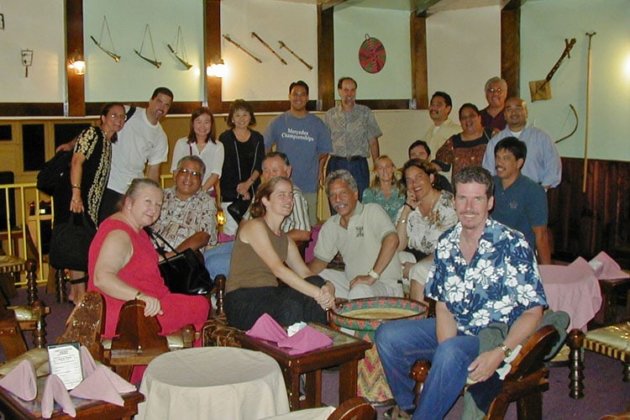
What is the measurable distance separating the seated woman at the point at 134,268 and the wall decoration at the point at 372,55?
20.1 feet

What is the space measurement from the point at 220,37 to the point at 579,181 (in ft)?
13.1

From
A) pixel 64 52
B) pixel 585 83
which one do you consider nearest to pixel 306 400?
pixel 64 52

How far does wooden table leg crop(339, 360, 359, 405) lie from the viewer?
3.67 meters

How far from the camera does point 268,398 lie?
3.08m

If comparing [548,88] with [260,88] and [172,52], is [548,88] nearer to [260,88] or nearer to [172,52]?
[260,88]

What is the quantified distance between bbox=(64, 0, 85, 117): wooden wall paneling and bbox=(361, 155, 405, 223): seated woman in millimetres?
3373

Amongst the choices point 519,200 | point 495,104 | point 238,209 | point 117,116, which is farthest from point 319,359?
point 495,104

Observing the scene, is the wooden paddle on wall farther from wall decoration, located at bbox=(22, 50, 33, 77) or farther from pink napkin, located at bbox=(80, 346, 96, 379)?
pink napkin, located at bbox=(80, 346, 96, 379)

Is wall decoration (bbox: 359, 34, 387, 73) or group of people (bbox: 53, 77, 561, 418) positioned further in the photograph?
wall decoration (bbox: 359, 34, 387, 73)

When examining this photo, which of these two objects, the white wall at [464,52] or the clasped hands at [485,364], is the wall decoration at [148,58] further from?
the clasped hands at [485,364]

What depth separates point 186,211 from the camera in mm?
5453

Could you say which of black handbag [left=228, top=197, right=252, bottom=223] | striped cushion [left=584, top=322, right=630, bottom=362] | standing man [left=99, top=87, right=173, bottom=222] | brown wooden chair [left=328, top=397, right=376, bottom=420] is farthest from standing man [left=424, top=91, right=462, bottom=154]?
brown wooden chair [left=328, top=397, right=376, bottom=420]

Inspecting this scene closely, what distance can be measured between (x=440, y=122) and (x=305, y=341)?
4337 millimetres

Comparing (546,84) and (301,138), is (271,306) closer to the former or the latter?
(301,138)
